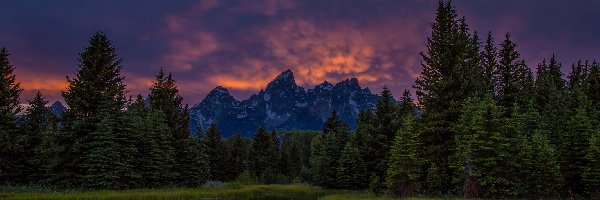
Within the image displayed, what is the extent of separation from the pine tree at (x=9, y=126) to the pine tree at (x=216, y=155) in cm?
4450

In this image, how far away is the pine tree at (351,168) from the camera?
186ft

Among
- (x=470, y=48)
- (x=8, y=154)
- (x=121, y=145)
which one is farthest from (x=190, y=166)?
(x=470, y=48)

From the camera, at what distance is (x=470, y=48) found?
4159 cm

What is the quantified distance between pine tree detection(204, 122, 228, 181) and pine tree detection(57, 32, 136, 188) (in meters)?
44.2

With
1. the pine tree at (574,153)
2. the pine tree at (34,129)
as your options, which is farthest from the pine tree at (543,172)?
the pine tree at (34,129)

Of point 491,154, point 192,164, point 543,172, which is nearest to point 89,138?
point 192,164

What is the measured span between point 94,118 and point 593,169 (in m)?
43.1

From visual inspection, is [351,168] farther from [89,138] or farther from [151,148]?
[89,138]

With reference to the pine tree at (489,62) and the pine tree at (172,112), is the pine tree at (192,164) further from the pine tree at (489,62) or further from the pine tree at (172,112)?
the pine tree at (489,62)

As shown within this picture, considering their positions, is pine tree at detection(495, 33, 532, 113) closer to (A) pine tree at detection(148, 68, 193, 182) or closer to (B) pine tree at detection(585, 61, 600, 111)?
(B) pine tree at detection(585, 61, 600, 111)

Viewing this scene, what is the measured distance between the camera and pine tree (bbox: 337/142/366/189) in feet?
186

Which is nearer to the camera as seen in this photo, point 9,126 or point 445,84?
point 445,84

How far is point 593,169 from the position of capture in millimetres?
33406

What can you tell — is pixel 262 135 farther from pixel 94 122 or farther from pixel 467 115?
pixel 467 115
